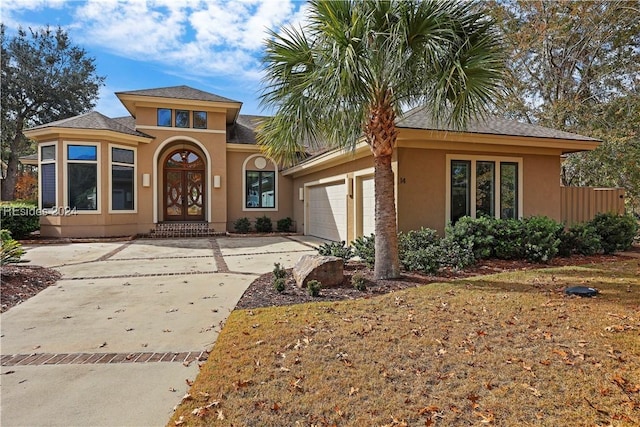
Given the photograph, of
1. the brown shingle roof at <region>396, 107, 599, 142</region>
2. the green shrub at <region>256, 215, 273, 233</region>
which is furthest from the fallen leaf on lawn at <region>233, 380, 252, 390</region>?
the green shrub at <region>256, 215, 273, 233</region>

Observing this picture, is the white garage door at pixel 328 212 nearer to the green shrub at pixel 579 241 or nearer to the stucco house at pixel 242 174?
the stucco house at pixel 242 174

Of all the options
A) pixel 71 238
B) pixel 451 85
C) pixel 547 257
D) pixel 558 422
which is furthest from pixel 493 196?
pixel 71 238

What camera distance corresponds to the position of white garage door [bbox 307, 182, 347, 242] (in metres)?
12.1

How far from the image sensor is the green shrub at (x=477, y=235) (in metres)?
7.77

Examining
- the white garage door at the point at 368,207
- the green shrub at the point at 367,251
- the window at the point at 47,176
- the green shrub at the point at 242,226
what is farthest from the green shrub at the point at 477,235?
the window at the point at 47,176

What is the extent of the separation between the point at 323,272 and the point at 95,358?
344 cm

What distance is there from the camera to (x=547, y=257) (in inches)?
308

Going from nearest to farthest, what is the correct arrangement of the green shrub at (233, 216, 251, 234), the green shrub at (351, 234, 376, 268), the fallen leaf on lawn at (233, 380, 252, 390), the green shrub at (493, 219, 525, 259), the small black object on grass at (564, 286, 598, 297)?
the fallen leaf on lawn at (233, 380, 252, 390)
the small black object on grass at (564, 286, 598, 297)
the green shrub at (351, 234, 376, 268)
the green shrub at (493, 219, 525, 259)
the green shrub at (233, 216, 251, 234)

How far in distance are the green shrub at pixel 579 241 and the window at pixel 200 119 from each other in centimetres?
1428

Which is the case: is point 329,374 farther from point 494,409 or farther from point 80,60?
point 80,60

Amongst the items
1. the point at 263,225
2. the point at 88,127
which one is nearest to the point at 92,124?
the point at 88,127

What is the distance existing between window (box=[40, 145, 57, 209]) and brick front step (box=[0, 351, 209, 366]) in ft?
40.4

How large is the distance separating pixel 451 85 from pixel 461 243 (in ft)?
12.3

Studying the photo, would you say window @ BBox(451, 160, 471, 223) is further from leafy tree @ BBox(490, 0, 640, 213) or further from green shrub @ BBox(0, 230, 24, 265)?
green shrub @ BBox(0, 230, 24, 265)
